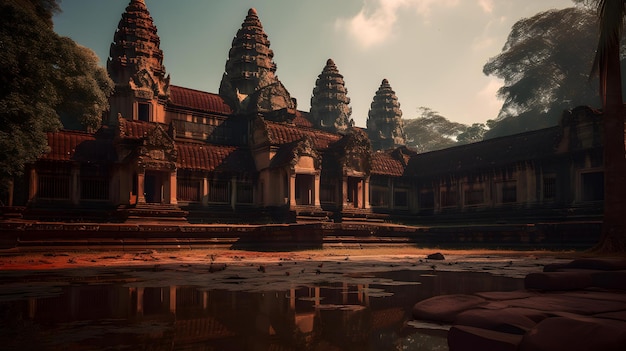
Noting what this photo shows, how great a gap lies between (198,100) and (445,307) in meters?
39.7

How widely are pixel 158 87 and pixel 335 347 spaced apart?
3834cm

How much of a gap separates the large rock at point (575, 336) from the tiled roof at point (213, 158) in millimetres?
28045

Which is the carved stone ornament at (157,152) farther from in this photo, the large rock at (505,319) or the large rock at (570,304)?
the large rock at (505,319)

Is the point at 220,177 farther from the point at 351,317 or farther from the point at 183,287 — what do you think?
the point at 351,317

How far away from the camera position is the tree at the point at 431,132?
92.6 meters

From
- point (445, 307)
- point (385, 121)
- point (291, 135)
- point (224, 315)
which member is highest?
Answer: point (385, 121)

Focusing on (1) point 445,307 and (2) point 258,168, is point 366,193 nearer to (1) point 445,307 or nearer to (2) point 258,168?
(2) point 258,168

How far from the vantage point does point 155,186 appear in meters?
31.1

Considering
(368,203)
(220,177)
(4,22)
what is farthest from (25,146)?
(368,203)

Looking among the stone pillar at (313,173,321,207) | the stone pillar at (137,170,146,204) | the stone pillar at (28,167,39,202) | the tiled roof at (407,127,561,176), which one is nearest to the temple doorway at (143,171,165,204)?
the stone pillar at (137,170,146,204)

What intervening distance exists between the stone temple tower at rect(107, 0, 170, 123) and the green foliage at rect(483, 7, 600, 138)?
50.5 metres

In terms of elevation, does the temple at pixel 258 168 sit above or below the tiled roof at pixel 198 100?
below

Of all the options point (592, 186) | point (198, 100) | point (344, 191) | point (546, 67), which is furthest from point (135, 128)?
point (546, 67)

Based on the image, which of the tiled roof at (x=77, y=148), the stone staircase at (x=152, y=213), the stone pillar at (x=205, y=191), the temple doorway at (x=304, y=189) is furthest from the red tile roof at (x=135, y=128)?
the temple doorway at (x=304, y=189)
